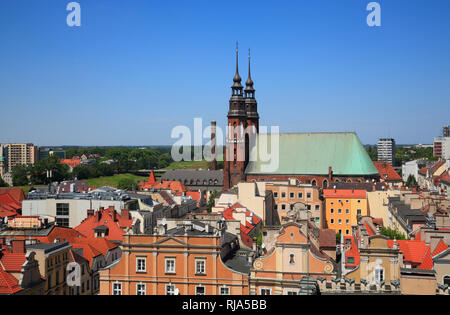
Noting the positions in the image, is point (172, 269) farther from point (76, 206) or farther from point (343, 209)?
point (343, 209)

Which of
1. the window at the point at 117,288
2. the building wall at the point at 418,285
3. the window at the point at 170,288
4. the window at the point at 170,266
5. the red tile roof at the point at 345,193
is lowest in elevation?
the window at the point at 117,288

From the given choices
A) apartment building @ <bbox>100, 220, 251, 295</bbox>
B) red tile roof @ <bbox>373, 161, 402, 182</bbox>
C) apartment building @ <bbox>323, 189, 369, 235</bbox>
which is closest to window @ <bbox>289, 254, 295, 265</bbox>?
apartment building @ <bbox>100, 220, 251, 295</bbox>

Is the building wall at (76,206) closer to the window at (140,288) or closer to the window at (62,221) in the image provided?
the window at (62,221)

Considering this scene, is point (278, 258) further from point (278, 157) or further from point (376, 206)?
point (278, 157)

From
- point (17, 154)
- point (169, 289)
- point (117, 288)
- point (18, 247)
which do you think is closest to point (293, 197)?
point (169, 289)

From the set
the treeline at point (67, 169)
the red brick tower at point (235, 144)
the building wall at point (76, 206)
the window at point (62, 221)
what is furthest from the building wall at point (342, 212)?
the treeline at point (67, 169)
